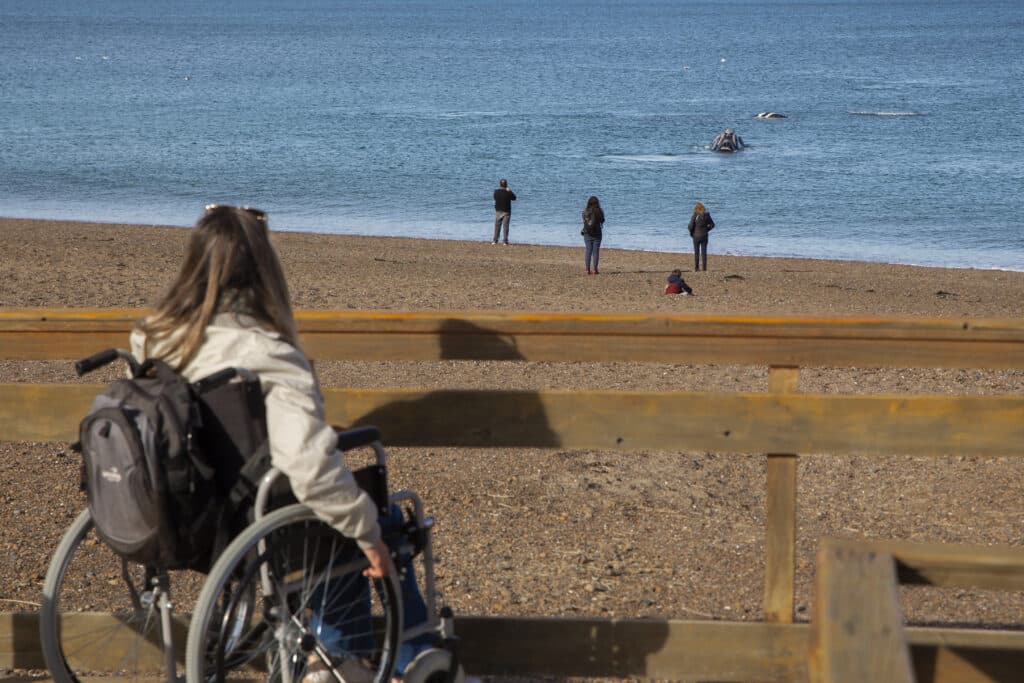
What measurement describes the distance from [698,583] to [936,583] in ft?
9.59

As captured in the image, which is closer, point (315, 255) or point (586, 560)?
point (586, 560)

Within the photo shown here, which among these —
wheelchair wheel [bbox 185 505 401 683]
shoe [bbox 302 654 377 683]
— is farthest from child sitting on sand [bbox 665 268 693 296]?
shoe [bbox 302 654 377 683]

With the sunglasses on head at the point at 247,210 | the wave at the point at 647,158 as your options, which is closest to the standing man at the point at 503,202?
the sunglasses on head at the point at 247,210

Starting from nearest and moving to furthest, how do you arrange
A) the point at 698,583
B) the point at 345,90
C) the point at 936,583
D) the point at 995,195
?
the point at 936,583
the point at 698,583
the point at 995,195
the point at 345,90

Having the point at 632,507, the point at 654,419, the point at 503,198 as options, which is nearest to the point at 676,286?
the point at 503,198

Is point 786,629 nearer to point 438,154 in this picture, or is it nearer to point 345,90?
point 438,154

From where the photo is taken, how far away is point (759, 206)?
41.0 metres

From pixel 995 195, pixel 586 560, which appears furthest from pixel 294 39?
pixel 586 560

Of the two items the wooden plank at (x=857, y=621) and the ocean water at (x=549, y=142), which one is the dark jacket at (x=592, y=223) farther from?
the wooden plank at (x=857, y=621)

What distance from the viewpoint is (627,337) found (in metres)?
3.44

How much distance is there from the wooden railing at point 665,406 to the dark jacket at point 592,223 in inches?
713

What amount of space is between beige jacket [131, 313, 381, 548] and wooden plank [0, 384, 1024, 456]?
645mm

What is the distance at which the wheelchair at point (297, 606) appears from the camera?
284 cm

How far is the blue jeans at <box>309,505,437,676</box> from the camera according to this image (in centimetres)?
310
